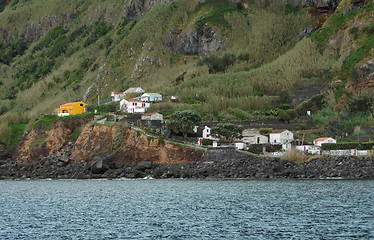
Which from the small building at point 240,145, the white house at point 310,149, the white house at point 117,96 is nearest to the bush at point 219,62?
the white house at point 117,96

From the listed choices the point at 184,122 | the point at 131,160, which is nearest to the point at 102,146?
the point at 131,160

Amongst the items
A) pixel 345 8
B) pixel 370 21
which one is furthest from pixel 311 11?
pixel 370 21

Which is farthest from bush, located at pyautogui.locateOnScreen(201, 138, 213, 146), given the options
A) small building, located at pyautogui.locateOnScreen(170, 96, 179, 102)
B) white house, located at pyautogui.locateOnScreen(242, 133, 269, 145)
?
small building, located at pyautogui.locateOnScreen(170, 96, 179, 102)

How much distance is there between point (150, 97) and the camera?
14175cm

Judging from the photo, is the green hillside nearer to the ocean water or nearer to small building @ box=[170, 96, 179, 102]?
small building @ box=[170, 96, 179, 102]

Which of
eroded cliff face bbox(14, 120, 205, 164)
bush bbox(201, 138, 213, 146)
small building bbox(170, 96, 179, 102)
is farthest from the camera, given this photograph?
small building bbox(170, 96, 179, 102)

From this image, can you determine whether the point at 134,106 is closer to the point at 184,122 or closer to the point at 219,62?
the point at 184,122

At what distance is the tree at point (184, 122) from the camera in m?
115

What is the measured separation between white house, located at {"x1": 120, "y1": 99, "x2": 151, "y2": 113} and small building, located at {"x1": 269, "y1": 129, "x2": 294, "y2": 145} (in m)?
32.7

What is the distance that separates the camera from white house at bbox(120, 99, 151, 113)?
134 m

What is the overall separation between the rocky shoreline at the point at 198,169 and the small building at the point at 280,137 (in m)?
11.0

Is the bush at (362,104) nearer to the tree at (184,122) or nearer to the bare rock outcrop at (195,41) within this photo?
the tree at (184,122)

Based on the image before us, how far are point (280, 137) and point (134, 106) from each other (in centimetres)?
3695

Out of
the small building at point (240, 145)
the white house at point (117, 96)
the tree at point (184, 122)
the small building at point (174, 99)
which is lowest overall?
the small building at point (240, 145)
